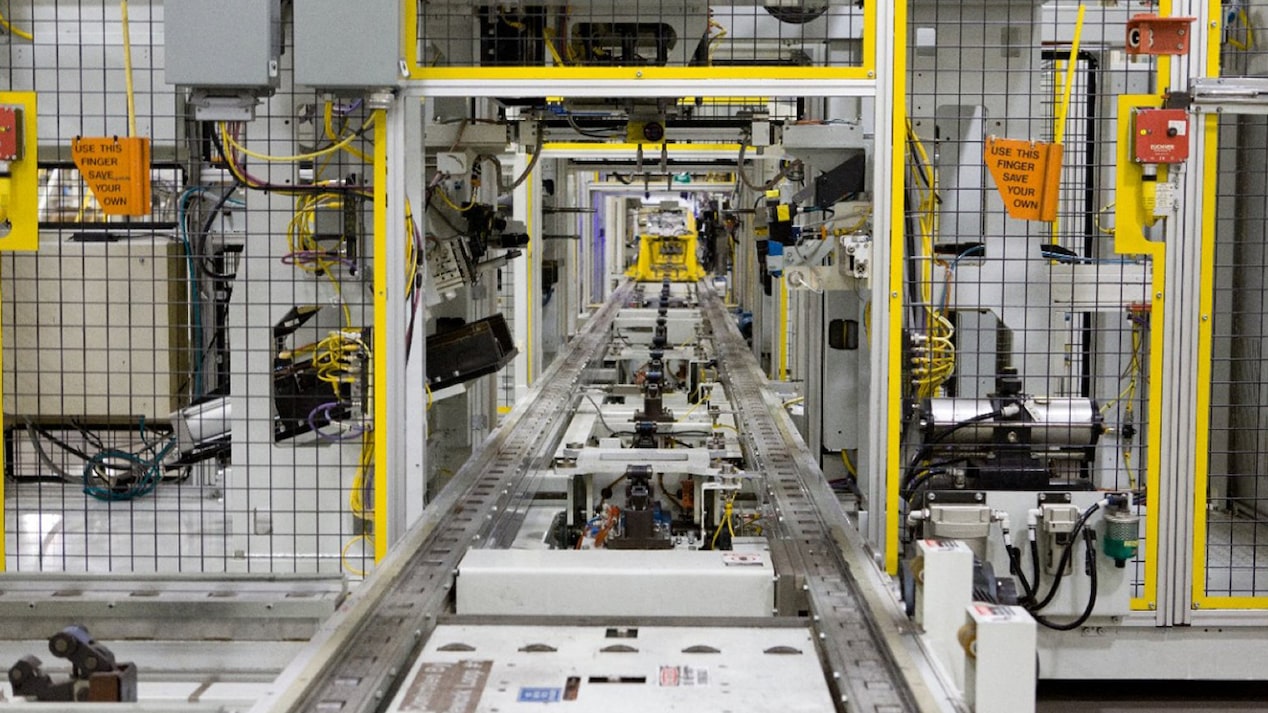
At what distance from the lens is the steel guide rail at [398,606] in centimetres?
197

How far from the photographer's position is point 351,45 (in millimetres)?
3273

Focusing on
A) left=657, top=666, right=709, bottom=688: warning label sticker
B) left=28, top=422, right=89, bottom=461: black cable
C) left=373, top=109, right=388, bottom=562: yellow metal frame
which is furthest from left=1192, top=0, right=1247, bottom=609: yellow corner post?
left=28, top=422, right=89, bottom=461: black cable

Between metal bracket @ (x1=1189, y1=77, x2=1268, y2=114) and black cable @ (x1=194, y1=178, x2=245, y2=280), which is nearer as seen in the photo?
metal bracket @ (x1=1189, y1=77, x2=1268, y2=114)

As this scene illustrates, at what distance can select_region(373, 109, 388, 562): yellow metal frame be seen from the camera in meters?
3.43

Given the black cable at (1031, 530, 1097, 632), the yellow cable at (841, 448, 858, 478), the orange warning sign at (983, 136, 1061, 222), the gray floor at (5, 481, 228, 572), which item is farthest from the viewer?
the gray floor at (5, 481, 228, 572)

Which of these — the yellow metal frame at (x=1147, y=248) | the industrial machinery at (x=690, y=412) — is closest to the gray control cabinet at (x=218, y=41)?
the industrial machinery at (x=690, y=412)

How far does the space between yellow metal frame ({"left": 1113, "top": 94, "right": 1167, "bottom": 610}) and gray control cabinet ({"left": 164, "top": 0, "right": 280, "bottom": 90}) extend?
2.24 metres

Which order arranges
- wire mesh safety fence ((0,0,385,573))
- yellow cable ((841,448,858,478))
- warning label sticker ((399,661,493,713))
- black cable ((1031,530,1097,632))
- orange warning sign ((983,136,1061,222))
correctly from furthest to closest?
1. yellow cable ((841,448,858,478))
2. wire mesh safety fence ((0,0,385,573))
3. black cable ((1031,530,1097,632))
4. orange warning sign ((983,136,1061,222))
5. warning label sticker ((399,661,493,713))

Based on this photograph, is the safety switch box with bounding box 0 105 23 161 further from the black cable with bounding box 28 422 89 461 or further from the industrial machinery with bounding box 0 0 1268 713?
the black cable with bounding box 28 422 89 461

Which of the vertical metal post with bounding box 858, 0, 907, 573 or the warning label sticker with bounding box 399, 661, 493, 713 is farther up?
the vertical metal post with bounding box 858, 0, 907, 573

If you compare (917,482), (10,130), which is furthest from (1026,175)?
(10,130)

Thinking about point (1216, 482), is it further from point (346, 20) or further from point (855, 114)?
point (346, 20)

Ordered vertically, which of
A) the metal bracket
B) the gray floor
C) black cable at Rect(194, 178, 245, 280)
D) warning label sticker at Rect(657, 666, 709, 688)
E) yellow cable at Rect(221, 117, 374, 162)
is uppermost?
the metal bracket

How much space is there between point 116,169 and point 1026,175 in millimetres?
2517
